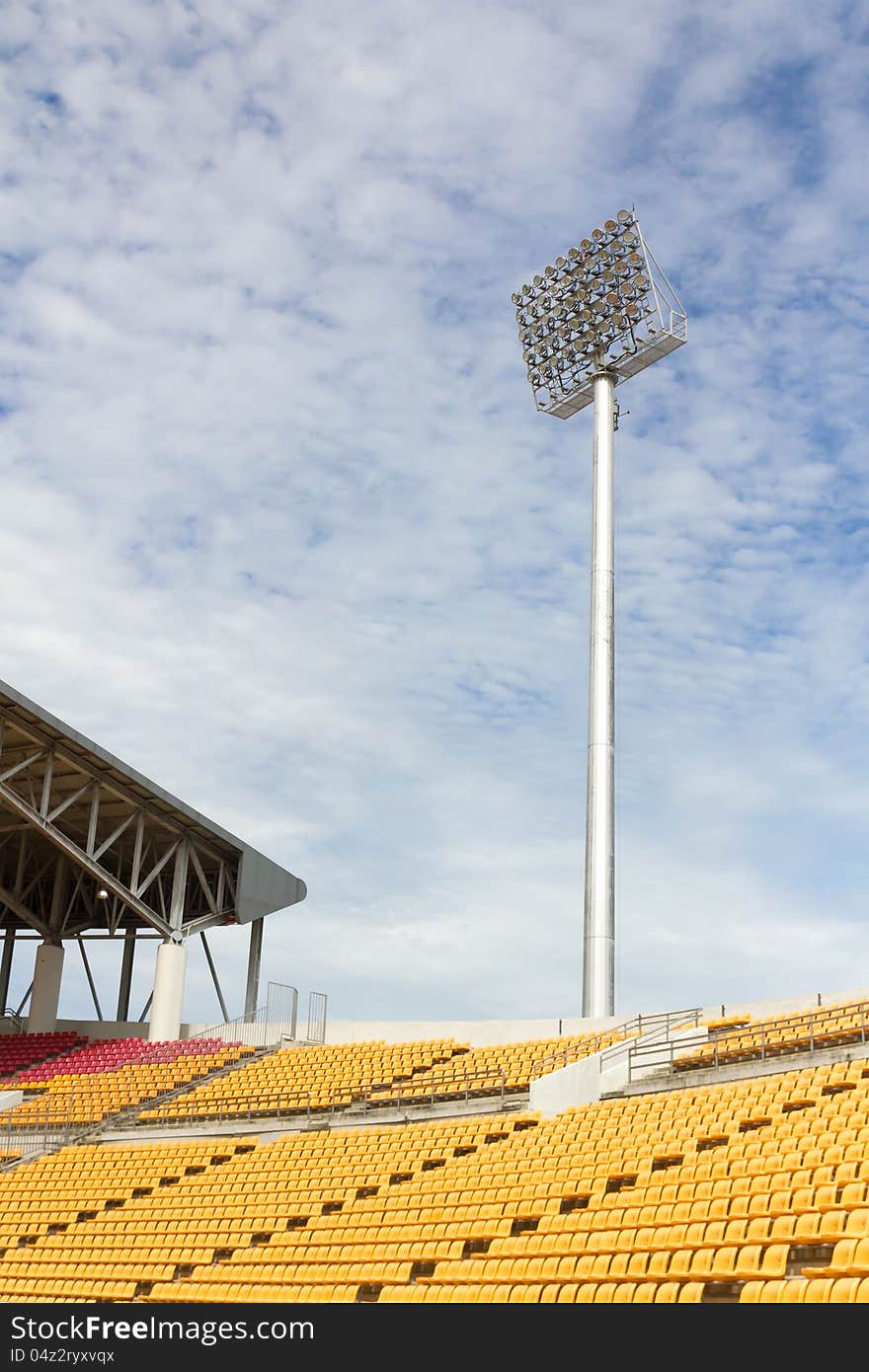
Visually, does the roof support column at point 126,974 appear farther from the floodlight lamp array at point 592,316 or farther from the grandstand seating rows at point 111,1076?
the floodlight lamp array at point 592,316

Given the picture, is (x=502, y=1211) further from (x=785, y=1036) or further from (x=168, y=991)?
(x=168, y=991)

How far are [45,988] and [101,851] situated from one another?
8398mm

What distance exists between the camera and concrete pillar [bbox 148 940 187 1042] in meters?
34.1

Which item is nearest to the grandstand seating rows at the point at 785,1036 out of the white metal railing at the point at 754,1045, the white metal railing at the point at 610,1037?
the white metal railing at the point at 754,1045

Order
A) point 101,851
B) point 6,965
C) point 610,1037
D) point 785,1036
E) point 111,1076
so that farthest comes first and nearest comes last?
point 6,965, point 101,851, point 111,1076, point 610,1037, point 785,1036

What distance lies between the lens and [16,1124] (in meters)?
26.3

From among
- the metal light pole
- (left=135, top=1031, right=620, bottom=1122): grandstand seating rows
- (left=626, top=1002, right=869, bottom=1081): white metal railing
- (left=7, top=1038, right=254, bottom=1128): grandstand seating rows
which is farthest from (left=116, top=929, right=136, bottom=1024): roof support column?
(left=626, top=1002, right=869, bottom=1081): white metal railing

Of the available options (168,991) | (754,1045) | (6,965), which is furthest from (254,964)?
(754,1045)

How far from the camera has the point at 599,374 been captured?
35.4 metres

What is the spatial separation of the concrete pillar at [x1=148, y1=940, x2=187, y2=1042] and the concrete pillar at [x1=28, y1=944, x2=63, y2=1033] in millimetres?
5058

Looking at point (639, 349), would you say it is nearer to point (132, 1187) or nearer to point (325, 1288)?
point (132, 1187)

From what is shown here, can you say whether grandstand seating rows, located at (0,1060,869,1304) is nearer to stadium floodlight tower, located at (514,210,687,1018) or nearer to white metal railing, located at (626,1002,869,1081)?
white metal railing, located at (626,1002,869,1081)

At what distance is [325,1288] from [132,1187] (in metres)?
8.31
